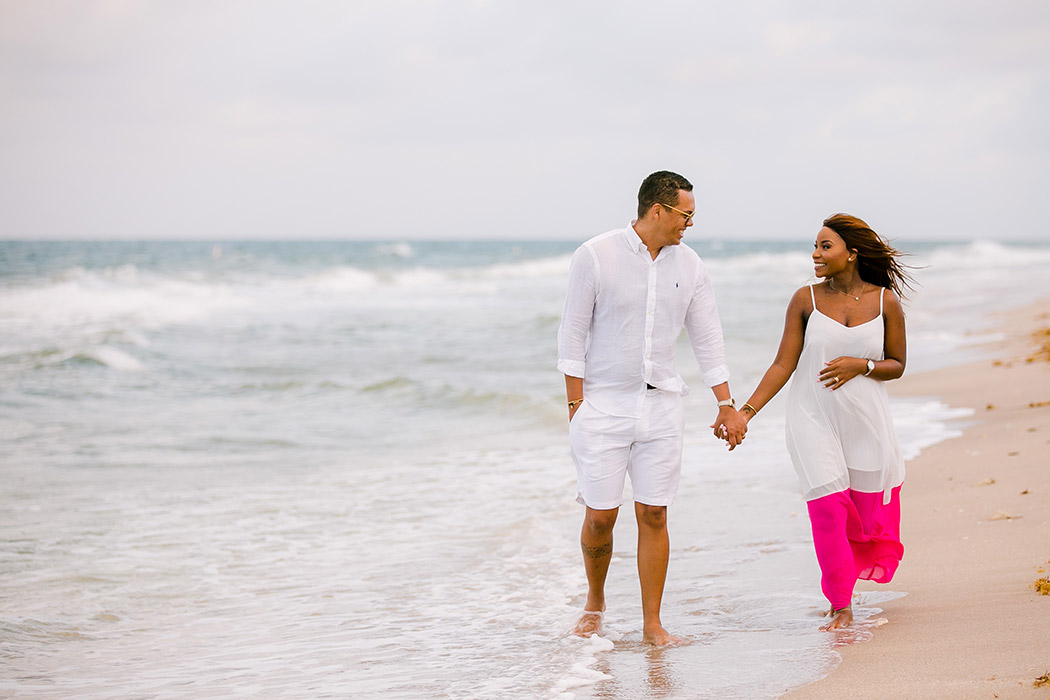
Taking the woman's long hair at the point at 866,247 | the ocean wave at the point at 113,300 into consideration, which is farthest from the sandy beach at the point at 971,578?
the ocean wave at the point at 113,300

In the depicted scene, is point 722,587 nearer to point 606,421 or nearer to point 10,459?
point 606,421

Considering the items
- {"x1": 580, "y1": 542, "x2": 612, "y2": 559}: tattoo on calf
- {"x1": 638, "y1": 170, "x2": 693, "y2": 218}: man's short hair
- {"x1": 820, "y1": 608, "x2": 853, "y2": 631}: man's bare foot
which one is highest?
{"x1": 638, "y1": 170, "x2": 693, "y2": 218}: man's short hair

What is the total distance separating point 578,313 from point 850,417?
124 centimetres

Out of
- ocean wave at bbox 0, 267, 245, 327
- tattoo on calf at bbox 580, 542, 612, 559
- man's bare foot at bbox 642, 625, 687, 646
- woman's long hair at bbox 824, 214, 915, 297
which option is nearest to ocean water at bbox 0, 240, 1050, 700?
man's bare foot at bbox 642, 625, 687, 646

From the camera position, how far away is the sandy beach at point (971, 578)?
11.4ft

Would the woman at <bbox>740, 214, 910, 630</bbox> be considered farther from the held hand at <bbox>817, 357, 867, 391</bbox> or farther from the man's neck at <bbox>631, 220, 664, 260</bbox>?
the man's neck at <bbox>631, 220, 664, 260</bbox>

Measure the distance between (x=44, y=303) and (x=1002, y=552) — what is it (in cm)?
2623

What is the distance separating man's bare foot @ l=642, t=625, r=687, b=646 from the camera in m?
4.32

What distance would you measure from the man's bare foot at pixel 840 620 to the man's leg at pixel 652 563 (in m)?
0.64

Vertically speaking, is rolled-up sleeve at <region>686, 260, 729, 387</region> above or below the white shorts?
above

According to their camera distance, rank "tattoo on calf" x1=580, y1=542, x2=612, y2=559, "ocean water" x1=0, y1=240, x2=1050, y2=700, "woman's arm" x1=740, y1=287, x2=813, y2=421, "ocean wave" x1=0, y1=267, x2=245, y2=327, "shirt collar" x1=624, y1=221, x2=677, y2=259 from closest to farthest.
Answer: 1. "shirt collar" x1=624, y1=221, x2=677, y2=259
2. "ocean water" x1=0, y1=240, x2=1050, y2=700
3. "woman's arm" x1=740, y1=287, x2=813, y2=421
4. "tattoo on calf" x1=580, y1=542, x2=612, y2=559
5. "ocean wave" x1=0, y1=267, x2=245, y2=327

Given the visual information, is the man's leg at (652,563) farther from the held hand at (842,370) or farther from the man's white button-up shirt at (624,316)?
the held hand at (842,370)

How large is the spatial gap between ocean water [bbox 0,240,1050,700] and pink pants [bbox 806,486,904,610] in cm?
20

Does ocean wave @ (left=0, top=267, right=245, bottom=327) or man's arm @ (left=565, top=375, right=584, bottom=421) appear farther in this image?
ocean wave @ (left=0, top=267, right=245, bottom=327)
